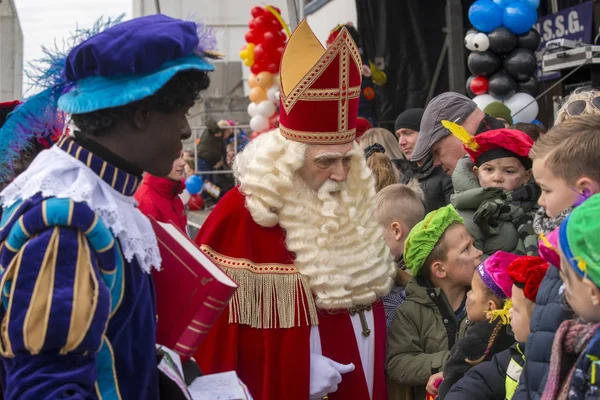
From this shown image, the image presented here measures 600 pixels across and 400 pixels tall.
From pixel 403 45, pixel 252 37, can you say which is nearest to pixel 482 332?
pixel 403 45

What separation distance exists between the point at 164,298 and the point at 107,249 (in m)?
0.47

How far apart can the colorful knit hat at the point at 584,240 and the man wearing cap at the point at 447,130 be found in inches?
111

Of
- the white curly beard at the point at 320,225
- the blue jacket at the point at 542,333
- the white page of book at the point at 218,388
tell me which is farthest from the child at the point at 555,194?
the white curly beard at the point at 320,225

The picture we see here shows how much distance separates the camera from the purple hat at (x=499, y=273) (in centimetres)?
292

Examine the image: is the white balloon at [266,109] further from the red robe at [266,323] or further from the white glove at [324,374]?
the white glove at [324,374]

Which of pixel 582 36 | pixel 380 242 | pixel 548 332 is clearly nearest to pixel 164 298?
pixel 548 332

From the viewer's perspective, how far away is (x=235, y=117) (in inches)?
684

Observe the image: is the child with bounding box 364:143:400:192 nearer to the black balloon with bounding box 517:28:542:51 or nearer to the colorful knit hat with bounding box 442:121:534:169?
the colorful knit hat with bounding box 442:121:534:169

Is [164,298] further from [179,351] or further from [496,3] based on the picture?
[496,3]

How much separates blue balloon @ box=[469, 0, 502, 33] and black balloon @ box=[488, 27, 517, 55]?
7cm

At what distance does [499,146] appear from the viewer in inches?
159

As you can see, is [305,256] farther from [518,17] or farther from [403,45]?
[403,45]

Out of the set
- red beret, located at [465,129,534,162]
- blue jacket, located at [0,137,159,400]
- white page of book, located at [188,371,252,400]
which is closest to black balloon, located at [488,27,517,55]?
red beret, located at [465,129,534,162]

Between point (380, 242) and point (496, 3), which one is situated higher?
point (496, 3)
